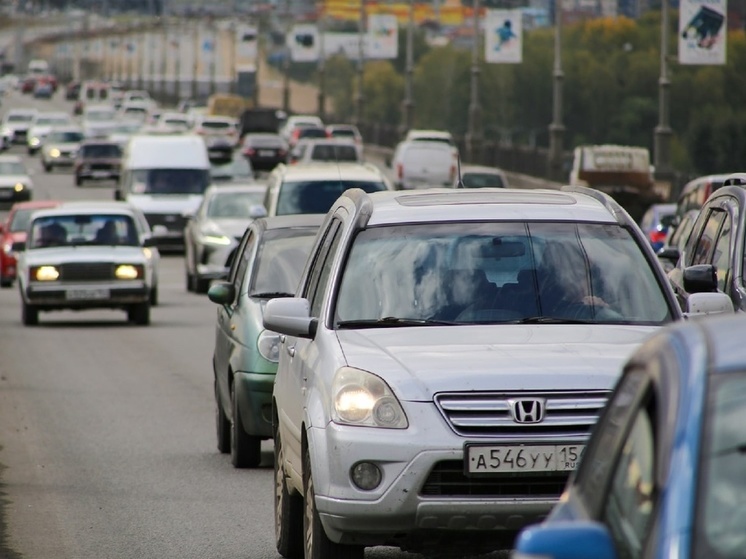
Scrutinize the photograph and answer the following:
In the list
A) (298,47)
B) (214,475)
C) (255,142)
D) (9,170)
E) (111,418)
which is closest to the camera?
(214,475)

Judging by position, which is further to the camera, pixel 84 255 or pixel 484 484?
pixel 84 255

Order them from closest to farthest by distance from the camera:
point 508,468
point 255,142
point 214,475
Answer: point 508,468 → point 214,475 → point 255,142

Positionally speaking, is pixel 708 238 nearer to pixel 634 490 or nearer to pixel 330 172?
pixel 634 490

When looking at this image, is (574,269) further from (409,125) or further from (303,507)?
(409,125)

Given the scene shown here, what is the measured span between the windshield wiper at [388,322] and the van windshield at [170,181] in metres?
34.2

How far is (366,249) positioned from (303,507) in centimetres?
113

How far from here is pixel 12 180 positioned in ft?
193

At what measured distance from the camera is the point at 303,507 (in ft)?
27.0

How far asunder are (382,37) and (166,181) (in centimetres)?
5959

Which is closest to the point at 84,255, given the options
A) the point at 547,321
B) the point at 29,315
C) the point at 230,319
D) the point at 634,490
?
the point at 29,315

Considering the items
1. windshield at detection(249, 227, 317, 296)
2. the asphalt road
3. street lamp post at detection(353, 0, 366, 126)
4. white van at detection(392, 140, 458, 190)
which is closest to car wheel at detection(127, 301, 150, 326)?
the asphalt road

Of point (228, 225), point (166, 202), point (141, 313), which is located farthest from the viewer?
point (166, 202)

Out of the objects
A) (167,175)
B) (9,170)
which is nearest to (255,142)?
(9,170)

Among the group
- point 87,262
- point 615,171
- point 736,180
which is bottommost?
point 615,171
